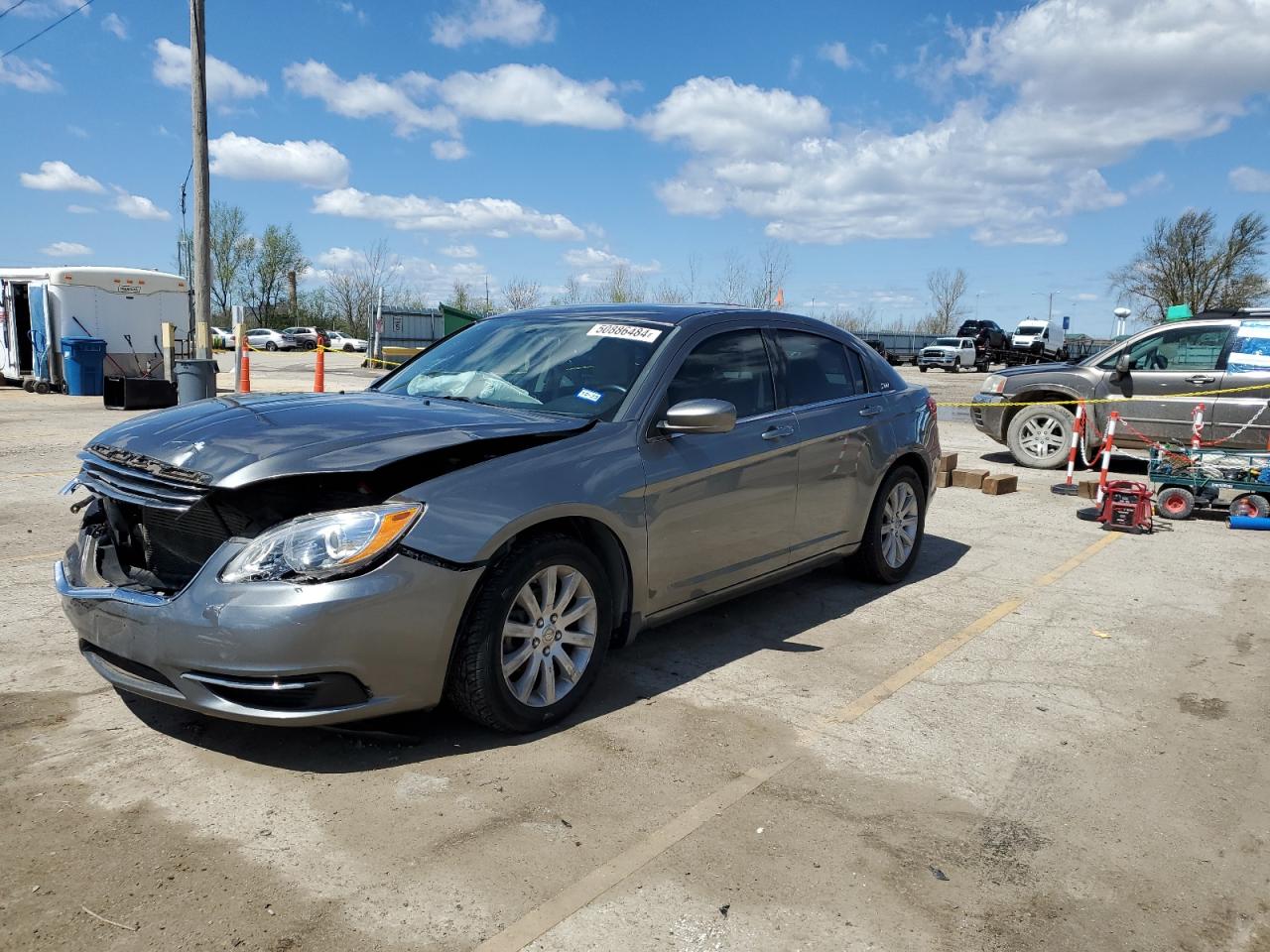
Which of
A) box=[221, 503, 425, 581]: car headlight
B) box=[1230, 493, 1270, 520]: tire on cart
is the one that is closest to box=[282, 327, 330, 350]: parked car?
box=[1230, 493, 1270, 520]: tire on cart

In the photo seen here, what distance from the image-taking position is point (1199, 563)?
735cm

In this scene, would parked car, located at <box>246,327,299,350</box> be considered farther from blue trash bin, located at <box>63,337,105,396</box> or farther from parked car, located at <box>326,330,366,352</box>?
blue trash bin, located at <box>63,337,105,396</box>

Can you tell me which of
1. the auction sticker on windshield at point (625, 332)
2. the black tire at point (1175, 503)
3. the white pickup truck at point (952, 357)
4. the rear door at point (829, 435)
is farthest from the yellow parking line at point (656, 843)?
the white pickup truck at point (952, 357)

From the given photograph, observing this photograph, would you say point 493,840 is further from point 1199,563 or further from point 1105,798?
point 1199,563

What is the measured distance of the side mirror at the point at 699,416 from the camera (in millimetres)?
4176

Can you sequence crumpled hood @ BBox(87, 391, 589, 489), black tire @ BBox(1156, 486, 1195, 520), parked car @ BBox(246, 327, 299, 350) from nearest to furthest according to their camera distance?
crumpled hood @ BBox(87, 391, 589, 489), black tire @ BBox(1156, 486, 1195, 520), parked car @ BBox(246, 327, 299, 350)

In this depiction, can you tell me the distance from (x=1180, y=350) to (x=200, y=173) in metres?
15.2

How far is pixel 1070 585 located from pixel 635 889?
15.7 feet

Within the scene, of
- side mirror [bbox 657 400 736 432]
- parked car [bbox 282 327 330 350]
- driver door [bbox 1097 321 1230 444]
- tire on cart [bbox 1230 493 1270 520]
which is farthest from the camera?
parked car [bbox 282 327 330 350]

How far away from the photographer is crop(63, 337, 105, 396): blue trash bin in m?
19.1

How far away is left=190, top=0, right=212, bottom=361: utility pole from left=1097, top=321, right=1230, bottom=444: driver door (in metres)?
14.0

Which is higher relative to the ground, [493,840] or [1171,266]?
[1171,266]

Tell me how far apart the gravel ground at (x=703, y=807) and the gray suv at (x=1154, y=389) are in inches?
259

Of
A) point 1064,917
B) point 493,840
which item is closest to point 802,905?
point 1064,917
